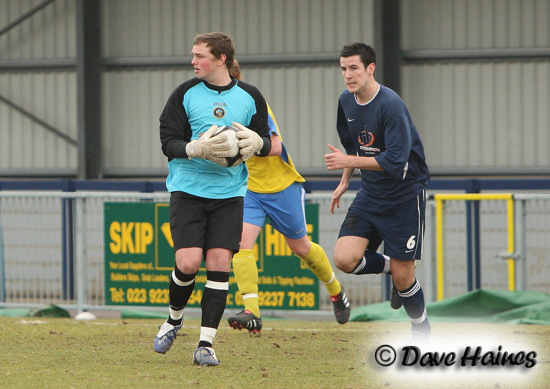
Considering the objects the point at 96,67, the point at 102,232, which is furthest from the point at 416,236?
the point at 96,67

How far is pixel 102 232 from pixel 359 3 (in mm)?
8070

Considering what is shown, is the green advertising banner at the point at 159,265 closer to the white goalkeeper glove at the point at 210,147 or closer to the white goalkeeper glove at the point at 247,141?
the white goalkeeper glove at the point at 247,141

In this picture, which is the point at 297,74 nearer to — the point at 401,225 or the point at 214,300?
the point at 401,225

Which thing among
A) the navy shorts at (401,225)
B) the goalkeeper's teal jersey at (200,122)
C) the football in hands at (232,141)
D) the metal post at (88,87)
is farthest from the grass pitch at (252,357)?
the metal post at (88,87)

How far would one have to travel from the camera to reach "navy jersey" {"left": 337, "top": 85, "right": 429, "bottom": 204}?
20.8ft

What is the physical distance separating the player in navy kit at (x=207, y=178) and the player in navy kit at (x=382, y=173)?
70 cm

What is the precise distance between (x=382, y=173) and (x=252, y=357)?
1.52m

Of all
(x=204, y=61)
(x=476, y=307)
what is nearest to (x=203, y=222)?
(x=204, y=61)

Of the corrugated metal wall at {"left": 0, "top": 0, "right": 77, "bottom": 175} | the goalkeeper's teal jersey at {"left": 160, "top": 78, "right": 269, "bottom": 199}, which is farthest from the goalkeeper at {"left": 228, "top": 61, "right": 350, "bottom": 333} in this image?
the corrugated metal wall at {"left": 0, "top": 0, "right": 77, "bottom": 175}

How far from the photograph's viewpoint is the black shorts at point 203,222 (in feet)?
19.8

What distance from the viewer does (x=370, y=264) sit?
7.21 metres

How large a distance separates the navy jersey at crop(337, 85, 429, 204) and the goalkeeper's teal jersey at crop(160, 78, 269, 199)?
857mm

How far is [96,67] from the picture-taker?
17469mm

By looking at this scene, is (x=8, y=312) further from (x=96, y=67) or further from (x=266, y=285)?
(x=96, y=67)
